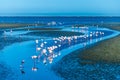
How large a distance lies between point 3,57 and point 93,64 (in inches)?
493

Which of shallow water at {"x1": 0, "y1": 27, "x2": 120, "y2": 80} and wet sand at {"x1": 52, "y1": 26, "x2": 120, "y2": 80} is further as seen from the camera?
shallow water at {"x1": 0, "y1": 27, "x2": 120, "y2": 80}

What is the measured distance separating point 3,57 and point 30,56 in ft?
11.4

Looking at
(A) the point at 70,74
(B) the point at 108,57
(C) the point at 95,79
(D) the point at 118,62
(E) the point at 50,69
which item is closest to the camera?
(C) the point at 95,79

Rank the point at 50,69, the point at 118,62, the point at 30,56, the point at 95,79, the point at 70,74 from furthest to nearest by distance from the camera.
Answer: the point at 30,56 → the point at 118,62 → the point at 50,69 → the point at 70,74 → the point at 95,79

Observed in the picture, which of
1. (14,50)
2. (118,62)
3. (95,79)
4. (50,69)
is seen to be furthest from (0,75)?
(14,50)

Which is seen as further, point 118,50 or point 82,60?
point 118,50

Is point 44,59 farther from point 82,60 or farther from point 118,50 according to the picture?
point 118,50

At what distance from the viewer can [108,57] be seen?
41375mm

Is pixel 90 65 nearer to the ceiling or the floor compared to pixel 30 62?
nearer to the ceiling

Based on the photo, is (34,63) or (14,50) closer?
(34,63)

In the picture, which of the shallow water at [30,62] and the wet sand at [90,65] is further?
the shallow water at [30,62]

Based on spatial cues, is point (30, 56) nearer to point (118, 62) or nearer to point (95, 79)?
point (118, 62)

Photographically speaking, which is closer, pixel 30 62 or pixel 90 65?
pixel 90 65

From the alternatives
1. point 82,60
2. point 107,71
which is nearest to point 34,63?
point 82,60
